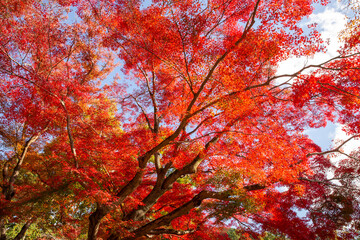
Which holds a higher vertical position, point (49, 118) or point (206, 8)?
point (206, 8)

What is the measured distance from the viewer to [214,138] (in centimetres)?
772

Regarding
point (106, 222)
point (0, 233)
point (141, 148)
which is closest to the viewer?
point (106, 222)

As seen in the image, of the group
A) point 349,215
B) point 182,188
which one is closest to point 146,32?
point 182,188

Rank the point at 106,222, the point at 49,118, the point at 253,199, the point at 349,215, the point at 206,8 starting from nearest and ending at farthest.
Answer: the point at 253,199
the point at 206,8
the point at 106,222
the point at 49,118
the point at 349,215

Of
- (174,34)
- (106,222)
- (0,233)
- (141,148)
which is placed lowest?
(0,233)

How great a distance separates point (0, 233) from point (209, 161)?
885 centimetres

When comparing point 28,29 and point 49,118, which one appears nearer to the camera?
point 28,29

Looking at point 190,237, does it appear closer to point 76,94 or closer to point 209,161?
point 209,161

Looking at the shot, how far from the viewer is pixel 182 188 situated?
9.28 metres

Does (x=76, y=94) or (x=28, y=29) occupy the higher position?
(x=28, y=29)

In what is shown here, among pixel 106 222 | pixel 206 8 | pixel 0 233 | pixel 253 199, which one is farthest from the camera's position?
pixel 0 233

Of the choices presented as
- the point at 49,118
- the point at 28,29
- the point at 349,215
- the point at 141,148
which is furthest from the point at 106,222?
the point at 349,215

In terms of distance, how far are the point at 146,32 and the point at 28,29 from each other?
15.6 feet

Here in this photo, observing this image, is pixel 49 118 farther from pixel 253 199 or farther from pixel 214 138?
pixel 253 199
